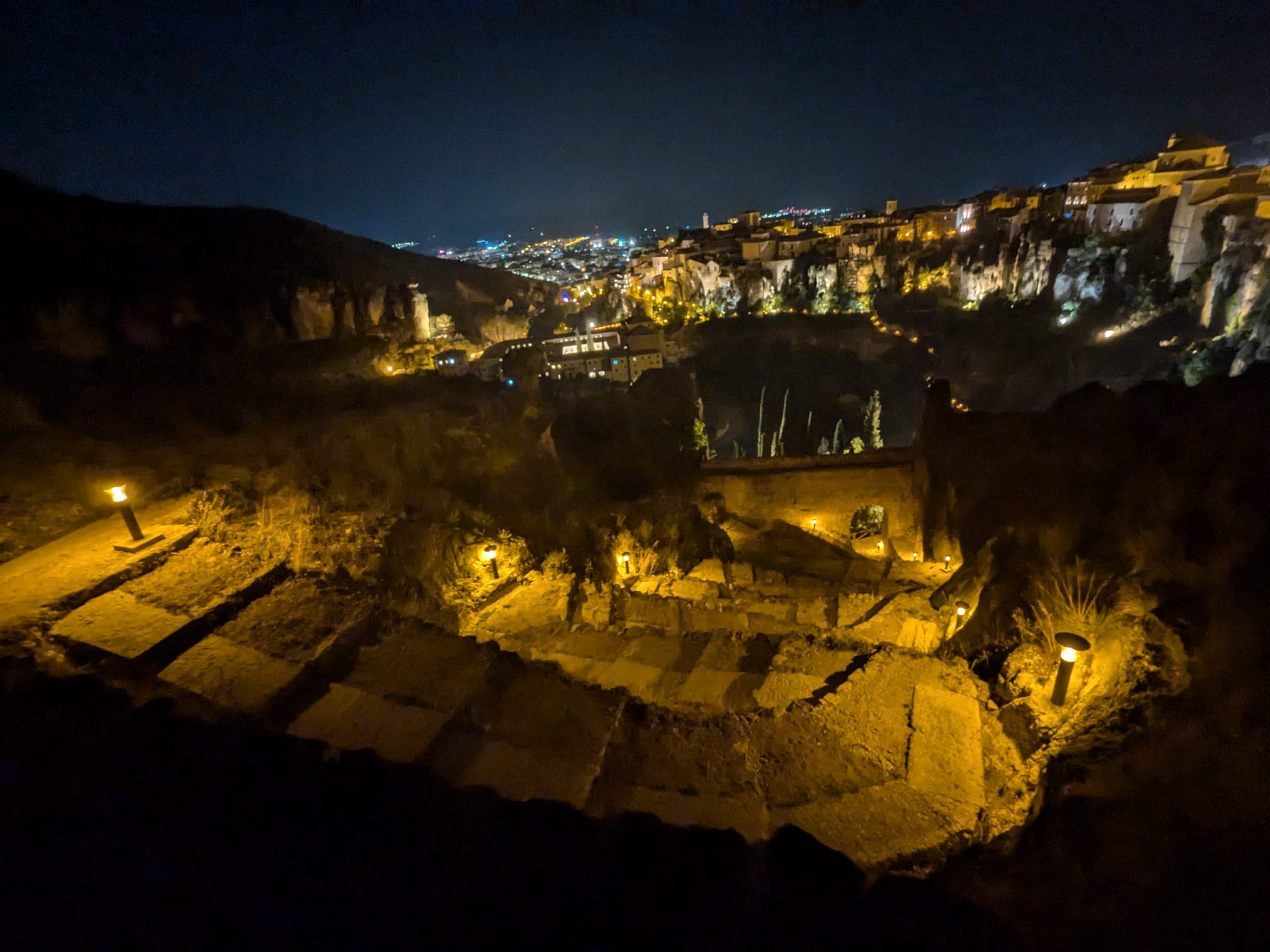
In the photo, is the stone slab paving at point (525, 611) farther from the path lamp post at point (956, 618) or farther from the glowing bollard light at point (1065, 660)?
the glowing bollard light at point (1065, 660)

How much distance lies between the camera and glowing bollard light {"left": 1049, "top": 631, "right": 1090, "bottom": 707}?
198 inches

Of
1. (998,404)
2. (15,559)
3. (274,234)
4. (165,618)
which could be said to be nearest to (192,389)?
(15,559)

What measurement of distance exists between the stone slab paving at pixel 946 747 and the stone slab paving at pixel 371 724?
368 centimetres

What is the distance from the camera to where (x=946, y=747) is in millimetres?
4879

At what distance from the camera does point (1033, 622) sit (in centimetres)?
657

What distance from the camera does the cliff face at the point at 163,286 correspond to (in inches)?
576

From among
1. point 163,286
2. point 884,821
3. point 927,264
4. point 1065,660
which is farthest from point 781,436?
point 884,821

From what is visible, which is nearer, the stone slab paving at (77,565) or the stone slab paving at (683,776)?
the stone slab paving at (683,776)

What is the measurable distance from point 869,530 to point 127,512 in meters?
17.5

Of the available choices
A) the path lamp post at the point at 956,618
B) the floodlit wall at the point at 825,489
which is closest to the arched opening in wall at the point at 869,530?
the floodlit wall at the point at 825,489

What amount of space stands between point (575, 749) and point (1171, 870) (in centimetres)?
335

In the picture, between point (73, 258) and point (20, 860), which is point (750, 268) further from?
point (20, 860)

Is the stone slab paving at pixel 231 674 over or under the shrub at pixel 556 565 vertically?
over

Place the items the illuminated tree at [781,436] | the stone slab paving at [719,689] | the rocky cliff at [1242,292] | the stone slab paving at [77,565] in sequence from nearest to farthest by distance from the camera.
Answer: the stone slab paving at [77,565] → the stone slab paving at [719,689] → the rocky cliff at [1242,292] → the illuminated tree at [781,436]
